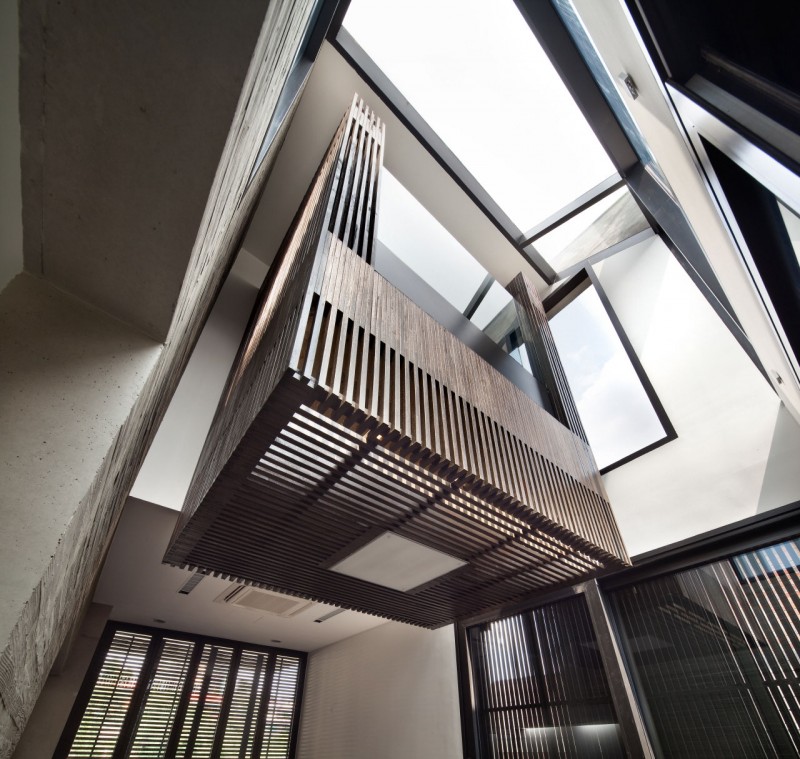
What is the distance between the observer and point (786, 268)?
4.62 ft

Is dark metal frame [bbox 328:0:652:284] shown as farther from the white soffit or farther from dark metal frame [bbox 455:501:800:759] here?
the white soffit

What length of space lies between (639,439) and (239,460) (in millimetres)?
3882

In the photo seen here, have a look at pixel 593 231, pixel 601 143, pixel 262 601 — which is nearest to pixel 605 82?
pixel 601 143

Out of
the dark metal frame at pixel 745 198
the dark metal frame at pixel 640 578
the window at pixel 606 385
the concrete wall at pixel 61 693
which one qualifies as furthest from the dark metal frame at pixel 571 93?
the concrete wall at pixel 61 693

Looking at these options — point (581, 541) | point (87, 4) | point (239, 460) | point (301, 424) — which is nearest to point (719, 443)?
point (581, 541)

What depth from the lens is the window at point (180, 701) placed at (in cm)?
524

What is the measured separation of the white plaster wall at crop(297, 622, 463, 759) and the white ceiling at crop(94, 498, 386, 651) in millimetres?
346

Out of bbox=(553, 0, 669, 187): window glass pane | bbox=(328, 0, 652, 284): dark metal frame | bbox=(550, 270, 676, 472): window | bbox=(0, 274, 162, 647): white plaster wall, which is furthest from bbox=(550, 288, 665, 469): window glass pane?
bbox=(0, 274, 162, 647): white plaster wall

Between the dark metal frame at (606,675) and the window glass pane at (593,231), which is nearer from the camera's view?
the dark metal frame at (606,675)

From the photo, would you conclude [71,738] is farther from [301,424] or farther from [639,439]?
[639,439]

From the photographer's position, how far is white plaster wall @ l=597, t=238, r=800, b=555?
3066 millimetres

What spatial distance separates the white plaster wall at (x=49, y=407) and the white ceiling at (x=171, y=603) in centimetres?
271

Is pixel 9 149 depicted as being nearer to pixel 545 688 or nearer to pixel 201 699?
pixel 545 688

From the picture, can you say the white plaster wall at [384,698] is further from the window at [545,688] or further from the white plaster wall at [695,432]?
the white plaster wall at [695,432]
